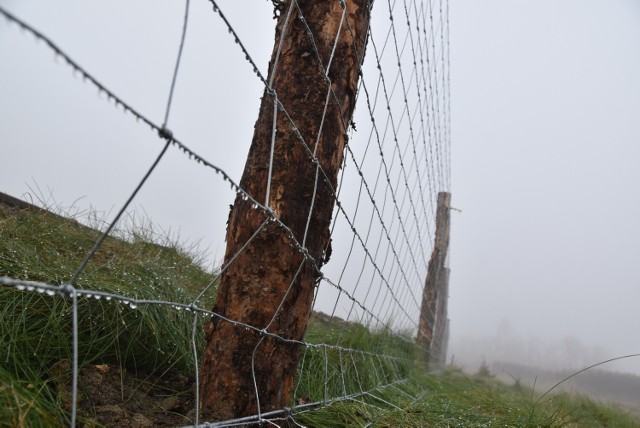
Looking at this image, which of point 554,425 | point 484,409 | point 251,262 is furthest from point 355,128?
point 484,409

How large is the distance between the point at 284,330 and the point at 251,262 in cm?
16

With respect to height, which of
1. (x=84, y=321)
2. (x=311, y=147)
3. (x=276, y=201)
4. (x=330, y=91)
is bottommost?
(x=84, y=321)

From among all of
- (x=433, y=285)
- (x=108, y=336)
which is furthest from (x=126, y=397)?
(x=433, y=285)

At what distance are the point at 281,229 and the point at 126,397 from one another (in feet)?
1.48

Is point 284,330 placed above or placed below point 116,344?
above

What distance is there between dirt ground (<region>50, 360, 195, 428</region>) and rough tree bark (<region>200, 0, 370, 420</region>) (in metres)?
0.09

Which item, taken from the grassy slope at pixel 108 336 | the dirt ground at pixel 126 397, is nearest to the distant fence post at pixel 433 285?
the grassy slope at pixel 108 336

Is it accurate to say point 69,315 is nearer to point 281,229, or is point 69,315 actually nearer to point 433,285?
point 281,229

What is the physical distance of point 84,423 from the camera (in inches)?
33.2

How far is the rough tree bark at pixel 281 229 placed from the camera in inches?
40.9

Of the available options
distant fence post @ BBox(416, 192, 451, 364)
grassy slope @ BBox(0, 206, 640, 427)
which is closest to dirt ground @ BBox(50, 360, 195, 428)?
grassy slope @ BBox(0, 206, 640, 427)

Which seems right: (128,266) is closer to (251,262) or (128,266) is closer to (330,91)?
(251,262)

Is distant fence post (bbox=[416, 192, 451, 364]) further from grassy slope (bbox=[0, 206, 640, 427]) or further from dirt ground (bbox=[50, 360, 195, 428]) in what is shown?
dirt ground (bbox=[50, 360, 195, 428])

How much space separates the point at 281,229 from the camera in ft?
3.56
